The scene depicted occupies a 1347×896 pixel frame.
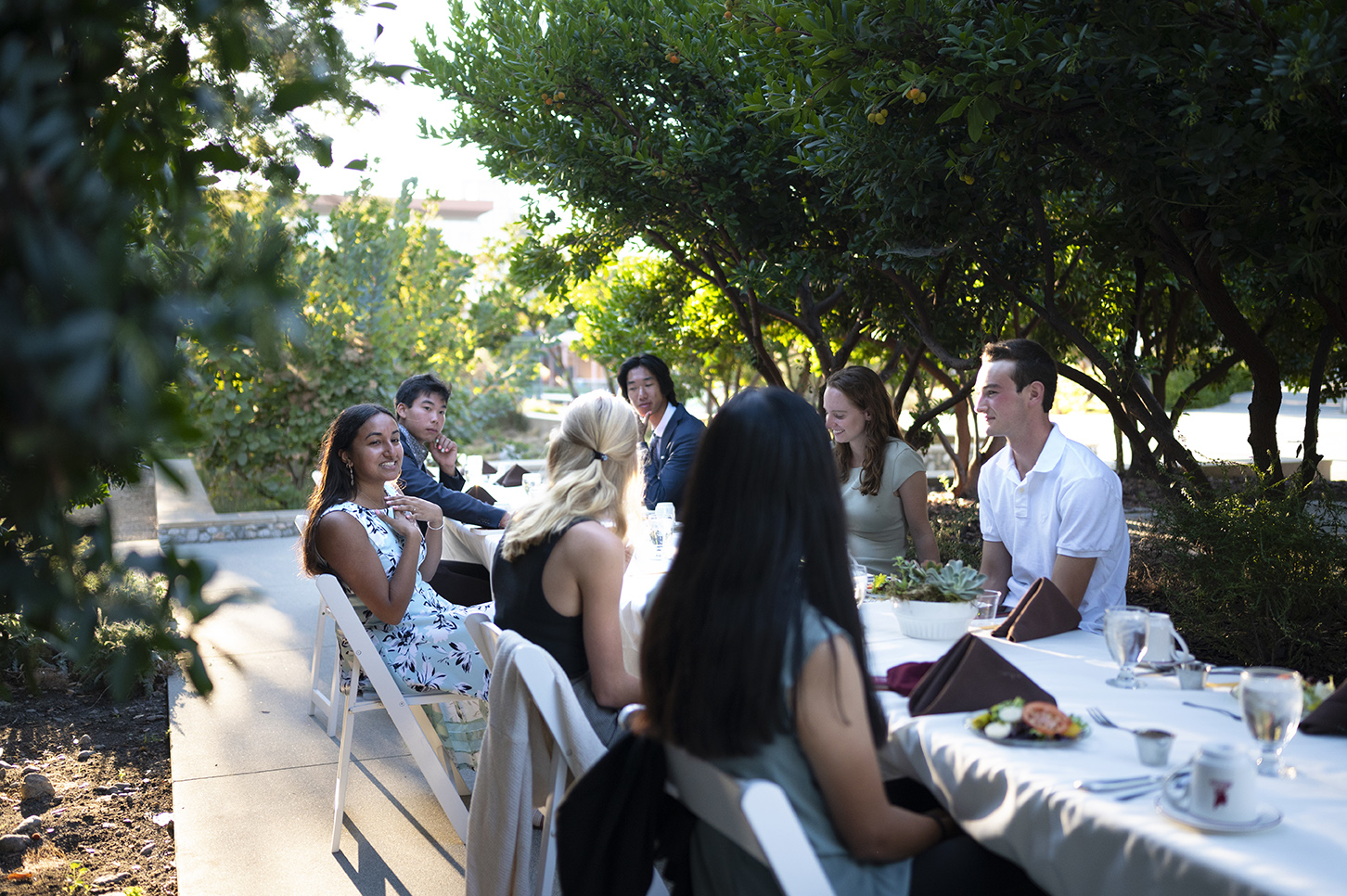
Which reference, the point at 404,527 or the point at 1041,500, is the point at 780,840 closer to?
the point at 1041,500

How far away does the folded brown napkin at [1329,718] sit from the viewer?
1849 mm

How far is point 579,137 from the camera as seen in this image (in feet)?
20.4

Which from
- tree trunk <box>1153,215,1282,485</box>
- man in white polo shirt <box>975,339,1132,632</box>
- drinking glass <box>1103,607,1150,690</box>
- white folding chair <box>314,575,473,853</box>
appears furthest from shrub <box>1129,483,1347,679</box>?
white folding chair <box>314,575,473,853</box>

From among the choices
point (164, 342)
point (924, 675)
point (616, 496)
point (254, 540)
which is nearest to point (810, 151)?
point (616, 496)

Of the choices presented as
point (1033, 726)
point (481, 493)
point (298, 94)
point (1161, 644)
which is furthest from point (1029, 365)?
point (481, 493)

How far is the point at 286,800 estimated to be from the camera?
3695 mm

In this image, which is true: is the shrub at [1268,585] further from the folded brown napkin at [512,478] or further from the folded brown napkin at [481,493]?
the folded brown napkin at [512,478]

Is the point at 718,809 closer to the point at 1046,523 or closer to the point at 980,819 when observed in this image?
the point at 980,819

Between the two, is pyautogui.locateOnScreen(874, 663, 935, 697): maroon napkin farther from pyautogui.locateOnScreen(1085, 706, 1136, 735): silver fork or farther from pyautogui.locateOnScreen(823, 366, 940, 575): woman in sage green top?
pyautogui.locateOnScreen(823, 366, 940, 575): woman in sage green top

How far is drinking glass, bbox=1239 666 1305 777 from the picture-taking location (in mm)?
1633

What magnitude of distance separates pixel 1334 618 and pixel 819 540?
11.8 ft

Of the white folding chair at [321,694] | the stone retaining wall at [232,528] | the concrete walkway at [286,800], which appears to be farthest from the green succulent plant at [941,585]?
the stone retaining wall at [232,528]

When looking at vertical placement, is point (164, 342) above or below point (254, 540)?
above

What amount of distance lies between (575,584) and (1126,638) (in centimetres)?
135
